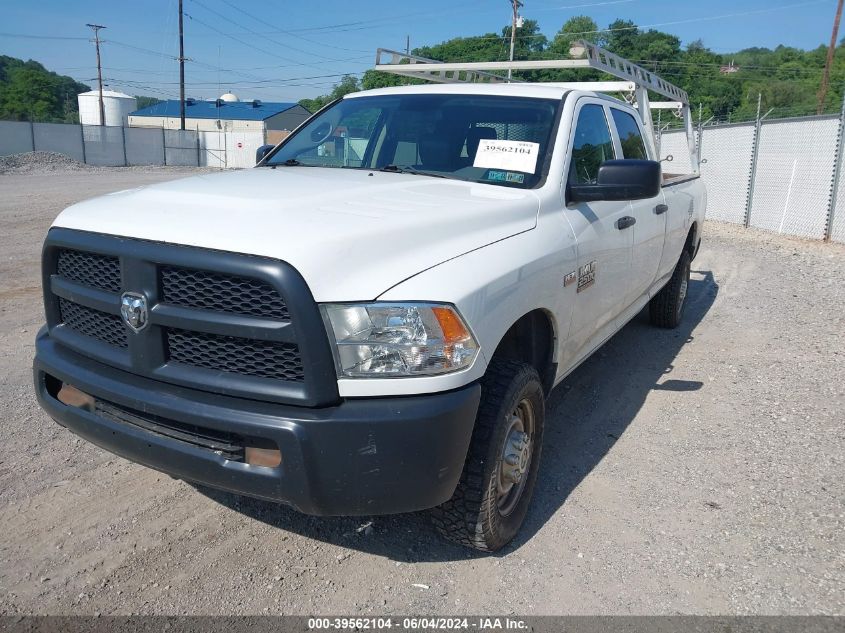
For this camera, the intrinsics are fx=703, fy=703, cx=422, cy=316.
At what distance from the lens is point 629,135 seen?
4.98 metres

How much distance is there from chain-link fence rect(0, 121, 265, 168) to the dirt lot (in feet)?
121

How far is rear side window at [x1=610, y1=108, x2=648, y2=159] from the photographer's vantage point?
4734 mm

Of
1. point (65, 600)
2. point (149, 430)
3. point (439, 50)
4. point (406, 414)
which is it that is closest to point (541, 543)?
point (406, 414)

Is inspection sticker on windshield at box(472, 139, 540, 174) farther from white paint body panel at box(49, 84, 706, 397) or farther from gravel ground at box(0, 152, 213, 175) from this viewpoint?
gravel ground at box(0, 152, 213, 175)

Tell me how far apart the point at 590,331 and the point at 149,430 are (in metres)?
2.35

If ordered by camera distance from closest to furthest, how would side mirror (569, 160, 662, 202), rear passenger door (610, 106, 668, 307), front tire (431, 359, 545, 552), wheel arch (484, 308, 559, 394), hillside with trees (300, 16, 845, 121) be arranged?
front tire (431, 359, 545, 552) → wheel arch (484, 308, 559, 394) → side mirror (569, 160, 662, 202) → rear passenger door (610, 106, 668, 307) → hillside with trees (300, 16, 845, 121)

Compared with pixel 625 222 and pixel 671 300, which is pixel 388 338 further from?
pixel 671 300

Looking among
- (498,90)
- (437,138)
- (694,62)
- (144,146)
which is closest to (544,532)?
(437,138)

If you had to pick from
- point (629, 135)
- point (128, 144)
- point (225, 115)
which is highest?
point (225, 115)

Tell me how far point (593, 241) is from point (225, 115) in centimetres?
7715

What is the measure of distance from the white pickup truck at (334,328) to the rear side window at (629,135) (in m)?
1.36

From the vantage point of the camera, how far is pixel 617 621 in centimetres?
262

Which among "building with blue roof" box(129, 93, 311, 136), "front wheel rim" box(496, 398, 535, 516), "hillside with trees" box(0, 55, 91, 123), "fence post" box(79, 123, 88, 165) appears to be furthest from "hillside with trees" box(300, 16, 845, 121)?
"front wheel rim" box(496, 398, 535, 516)

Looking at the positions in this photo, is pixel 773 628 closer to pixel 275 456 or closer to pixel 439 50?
pixel 275 456
